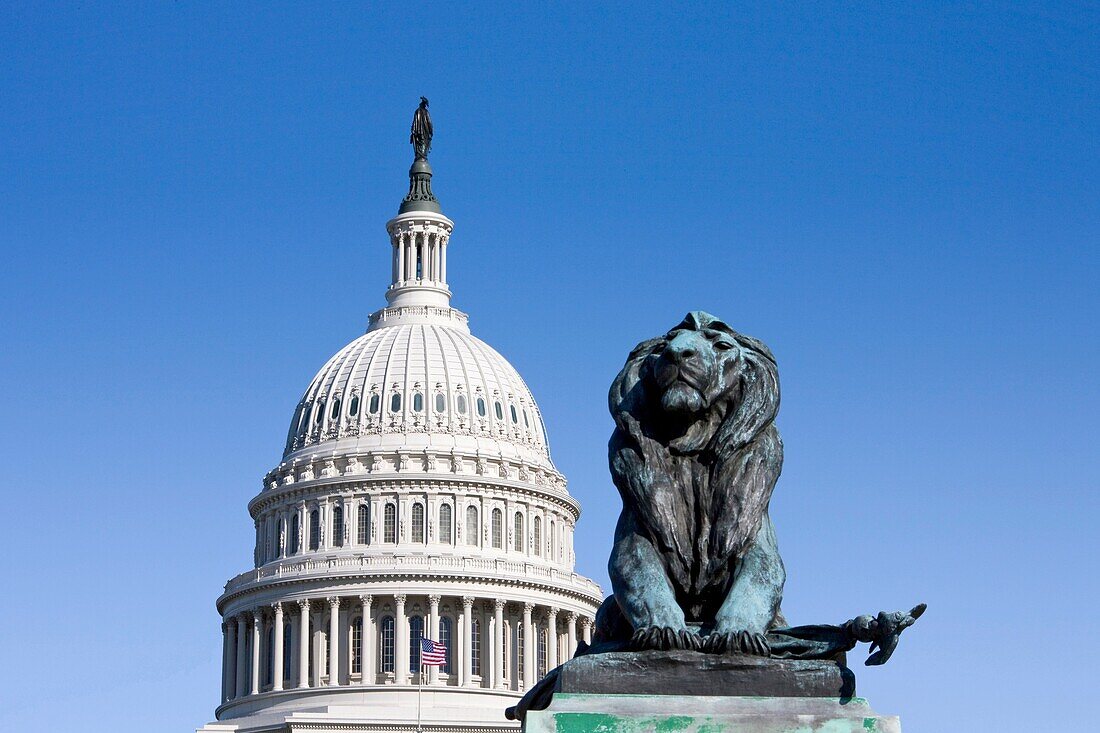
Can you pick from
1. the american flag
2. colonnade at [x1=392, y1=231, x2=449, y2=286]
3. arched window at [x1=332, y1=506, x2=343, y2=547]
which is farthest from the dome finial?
the american flag

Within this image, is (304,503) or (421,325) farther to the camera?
(421,325)

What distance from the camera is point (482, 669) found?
11638 cm

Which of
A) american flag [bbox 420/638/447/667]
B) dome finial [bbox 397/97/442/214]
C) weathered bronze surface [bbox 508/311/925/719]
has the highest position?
dome finial [bbox 397/97/442/214]

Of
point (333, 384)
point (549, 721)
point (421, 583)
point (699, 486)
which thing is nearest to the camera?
point (549, 721)

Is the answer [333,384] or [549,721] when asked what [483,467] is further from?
[549,721]

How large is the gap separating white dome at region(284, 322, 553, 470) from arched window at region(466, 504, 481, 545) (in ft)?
10.8

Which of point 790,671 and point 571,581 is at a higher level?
point 571,581

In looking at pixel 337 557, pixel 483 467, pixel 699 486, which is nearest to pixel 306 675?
pixel 337 557

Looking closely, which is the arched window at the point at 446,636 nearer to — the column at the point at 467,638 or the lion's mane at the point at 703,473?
the column at the point at 467,638

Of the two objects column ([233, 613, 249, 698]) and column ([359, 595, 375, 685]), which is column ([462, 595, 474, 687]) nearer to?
column ([359, 595, 375, 685])

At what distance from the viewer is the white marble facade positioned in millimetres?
114875

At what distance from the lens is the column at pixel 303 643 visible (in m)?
116

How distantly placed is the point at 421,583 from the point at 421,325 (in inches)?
837

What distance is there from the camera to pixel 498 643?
116688 mm
